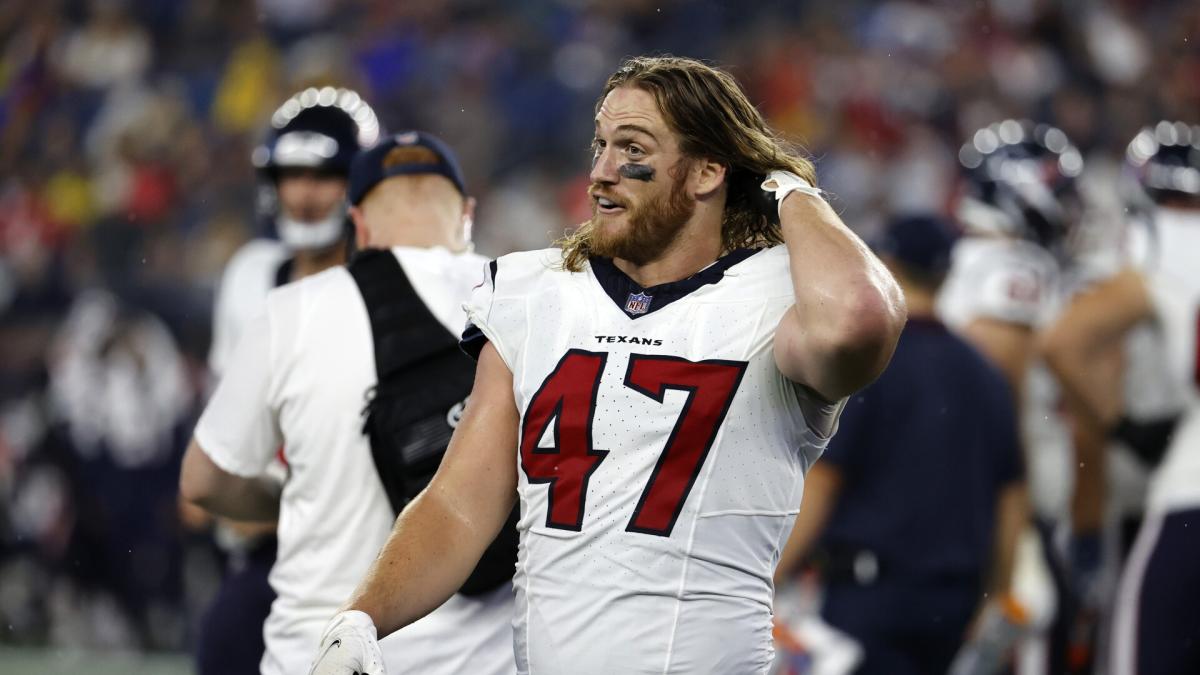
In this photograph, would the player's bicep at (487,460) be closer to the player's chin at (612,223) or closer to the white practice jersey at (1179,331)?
the player's chin at (612,223)

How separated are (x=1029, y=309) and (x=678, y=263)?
3.98 meters

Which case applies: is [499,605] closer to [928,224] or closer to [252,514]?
[252,514]

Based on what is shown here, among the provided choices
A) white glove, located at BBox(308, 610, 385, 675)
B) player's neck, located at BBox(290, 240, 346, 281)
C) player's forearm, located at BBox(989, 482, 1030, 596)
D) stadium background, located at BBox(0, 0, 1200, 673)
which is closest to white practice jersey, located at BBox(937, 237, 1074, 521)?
player's forearm, located at BBox(989, 482, 1030, 596)

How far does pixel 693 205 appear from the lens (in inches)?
130

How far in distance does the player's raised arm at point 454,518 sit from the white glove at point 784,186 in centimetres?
63

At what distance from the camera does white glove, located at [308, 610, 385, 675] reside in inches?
113

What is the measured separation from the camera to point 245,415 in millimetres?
4172

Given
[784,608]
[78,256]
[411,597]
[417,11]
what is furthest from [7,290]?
[411,597]

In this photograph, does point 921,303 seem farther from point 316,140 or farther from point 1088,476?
point 316,140

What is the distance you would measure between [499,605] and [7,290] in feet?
36.6

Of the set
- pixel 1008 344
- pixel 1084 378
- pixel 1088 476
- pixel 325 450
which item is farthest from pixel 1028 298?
pixel 325 450

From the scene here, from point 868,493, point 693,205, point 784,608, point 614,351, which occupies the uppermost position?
point 693,205

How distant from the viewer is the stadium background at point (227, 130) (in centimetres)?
1267

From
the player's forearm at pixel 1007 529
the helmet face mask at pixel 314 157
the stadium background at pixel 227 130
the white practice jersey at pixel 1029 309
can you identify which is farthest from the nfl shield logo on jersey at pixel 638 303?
the stadium background at pixel 227 130
